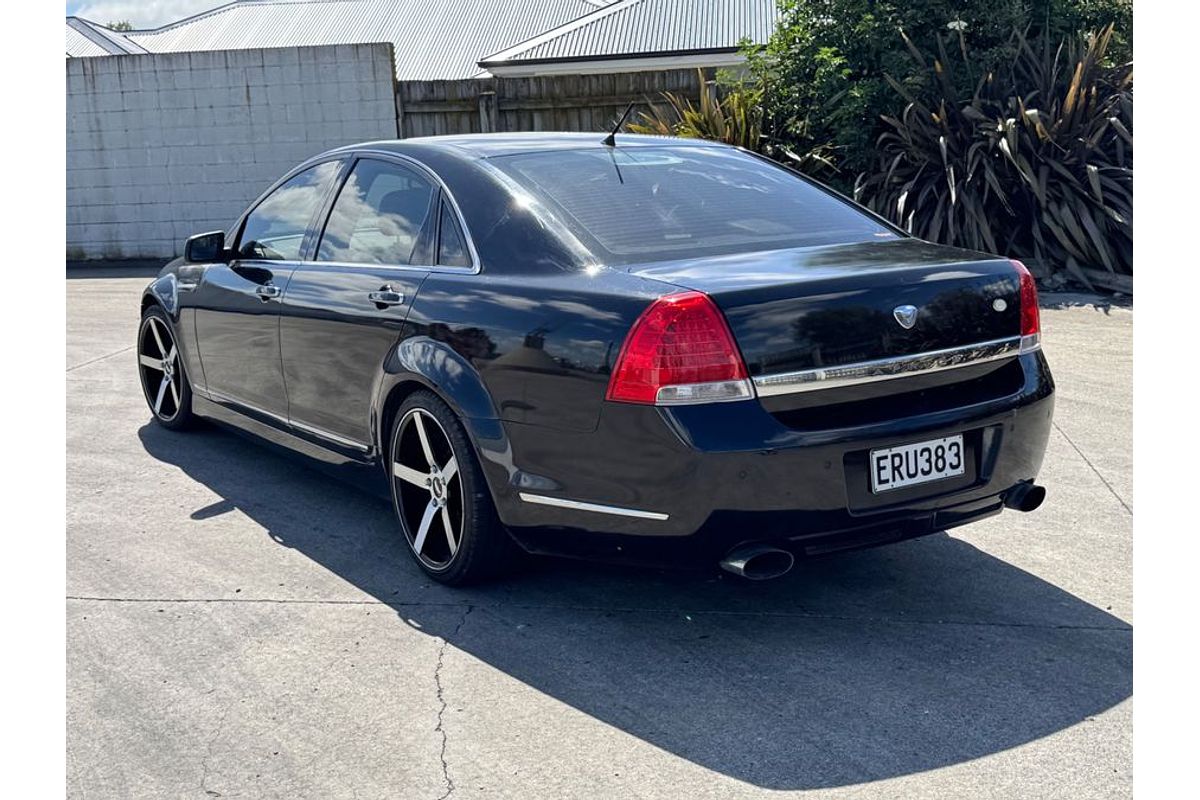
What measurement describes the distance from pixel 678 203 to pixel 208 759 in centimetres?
239

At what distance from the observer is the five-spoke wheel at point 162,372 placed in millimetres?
6680

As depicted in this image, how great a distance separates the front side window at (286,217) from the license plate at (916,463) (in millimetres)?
2790

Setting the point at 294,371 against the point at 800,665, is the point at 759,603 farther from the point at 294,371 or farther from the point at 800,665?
the point at 294,371

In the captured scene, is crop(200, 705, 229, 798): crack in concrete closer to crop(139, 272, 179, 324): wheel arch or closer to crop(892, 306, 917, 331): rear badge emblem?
crop(892, 306, 917, 331): rear badge emblem

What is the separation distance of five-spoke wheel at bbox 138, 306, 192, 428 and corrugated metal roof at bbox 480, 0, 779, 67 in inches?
654

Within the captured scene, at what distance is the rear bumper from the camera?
361cm

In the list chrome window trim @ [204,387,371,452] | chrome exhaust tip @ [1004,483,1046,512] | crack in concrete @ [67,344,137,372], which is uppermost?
chrome window trim @ [204,387,371,452]

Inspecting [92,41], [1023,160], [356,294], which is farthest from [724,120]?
[92,41]

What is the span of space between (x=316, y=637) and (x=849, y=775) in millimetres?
1812

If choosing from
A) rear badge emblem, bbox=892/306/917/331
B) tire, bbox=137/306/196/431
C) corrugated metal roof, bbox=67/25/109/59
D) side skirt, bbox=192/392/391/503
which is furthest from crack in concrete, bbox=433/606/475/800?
corrugated metal roof, bbox=67/25/109/59

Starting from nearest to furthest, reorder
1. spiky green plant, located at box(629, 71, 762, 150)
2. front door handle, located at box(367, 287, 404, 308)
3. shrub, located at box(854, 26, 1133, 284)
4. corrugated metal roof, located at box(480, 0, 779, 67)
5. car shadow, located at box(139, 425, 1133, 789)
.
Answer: car shadow, located at box(139, 425, 1133, 789) → front door handle, located at box(367, 287, 404, 308) → shrub, located at box(854, 26, 1133, 284) → spiky green plant, located at box(629, 71, 762, 150) → corrugated metal roof, located at box(480, 0, 779, 67)

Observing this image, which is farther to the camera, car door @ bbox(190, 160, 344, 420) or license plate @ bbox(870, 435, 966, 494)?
car door @ bbox(190, 160, 344, 420)

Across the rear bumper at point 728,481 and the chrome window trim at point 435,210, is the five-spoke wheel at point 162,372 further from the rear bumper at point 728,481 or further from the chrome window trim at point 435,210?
the rear bumper at point 728,481

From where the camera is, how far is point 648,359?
3641mm
